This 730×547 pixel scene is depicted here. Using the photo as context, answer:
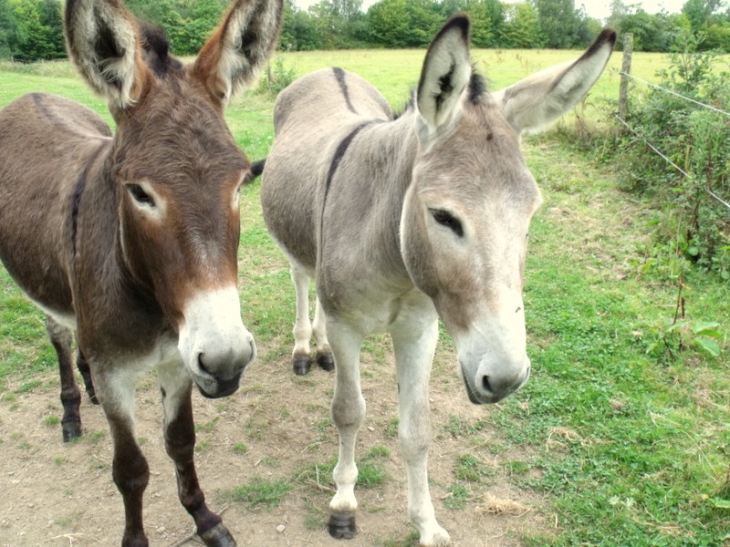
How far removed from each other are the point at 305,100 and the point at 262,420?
105 inches

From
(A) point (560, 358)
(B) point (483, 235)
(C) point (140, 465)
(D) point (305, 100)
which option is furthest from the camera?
(D) point (305, 100)

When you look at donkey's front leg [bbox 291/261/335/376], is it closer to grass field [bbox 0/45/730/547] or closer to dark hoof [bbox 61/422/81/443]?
grass field [bbox 0/45/730/547]

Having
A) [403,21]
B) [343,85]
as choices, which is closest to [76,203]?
[343,85]

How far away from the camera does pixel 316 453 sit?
3.75 meters

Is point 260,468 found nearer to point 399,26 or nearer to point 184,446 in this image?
point 184,446

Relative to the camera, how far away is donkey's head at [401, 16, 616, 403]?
182 cm

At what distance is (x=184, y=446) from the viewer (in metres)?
2.95

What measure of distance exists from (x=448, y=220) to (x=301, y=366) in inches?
115

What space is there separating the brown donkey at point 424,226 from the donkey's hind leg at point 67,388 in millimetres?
1679

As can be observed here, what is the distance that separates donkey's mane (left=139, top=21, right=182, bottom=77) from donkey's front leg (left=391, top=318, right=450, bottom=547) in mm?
1663

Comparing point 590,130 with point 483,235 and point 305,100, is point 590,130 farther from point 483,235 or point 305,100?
point 483,235

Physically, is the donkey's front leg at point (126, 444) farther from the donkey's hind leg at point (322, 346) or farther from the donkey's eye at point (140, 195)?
the donkey's hind leg at point (322, 346)

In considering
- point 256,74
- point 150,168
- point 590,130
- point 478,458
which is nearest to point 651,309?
point 478,458

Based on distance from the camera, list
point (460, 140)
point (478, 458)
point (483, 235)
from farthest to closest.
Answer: point (478, 458), point (460, 140), point (483, 235)
